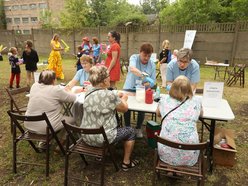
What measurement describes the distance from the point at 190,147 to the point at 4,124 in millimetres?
3375

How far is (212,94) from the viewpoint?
8.45 feet

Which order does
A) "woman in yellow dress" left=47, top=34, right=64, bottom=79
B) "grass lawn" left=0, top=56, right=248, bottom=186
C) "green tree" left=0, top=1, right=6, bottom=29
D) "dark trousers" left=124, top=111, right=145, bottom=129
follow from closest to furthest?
"grass lawn" left=0, top=56, right=248, bottom=186 < "dark trousers" left=124, top=111, right=145, bottom=129 < "woman in yellow dress" left=47, top=34, right=64, bottom=79 < "green tree" left=0, top=1, right=6, bottom=29

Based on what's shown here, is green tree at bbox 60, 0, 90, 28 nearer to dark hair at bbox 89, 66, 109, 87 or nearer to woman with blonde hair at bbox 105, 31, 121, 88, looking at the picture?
woman with blonde hair at bbox 105, 31, 121, 88

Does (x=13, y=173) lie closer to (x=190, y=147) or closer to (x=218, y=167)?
(x=190, y=147)

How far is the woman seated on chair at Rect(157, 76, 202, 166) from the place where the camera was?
2008 millimetres

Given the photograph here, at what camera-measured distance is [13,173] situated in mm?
2605

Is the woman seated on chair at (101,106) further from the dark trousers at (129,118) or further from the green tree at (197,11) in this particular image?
the green tree at (197,11)

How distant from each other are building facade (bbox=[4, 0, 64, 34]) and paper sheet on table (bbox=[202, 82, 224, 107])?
132ft

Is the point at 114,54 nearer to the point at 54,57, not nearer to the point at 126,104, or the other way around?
the point at 126,104

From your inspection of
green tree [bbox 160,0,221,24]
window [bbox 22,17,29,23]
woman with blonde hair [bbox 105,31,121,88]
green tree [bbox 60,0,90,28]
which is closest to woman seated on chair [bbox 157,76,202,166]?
woman with blonde hair [bbox 105,31,121,88]

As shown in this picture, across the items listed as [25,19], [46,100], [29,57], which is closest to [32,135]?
[46,100]

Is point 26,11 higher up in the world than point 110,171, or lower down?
higher up

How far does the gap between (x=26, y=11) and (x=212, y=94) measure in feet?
151

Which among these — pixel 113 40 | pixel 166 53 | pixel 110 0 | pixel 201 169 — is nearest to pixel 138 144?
pixel 201 169
